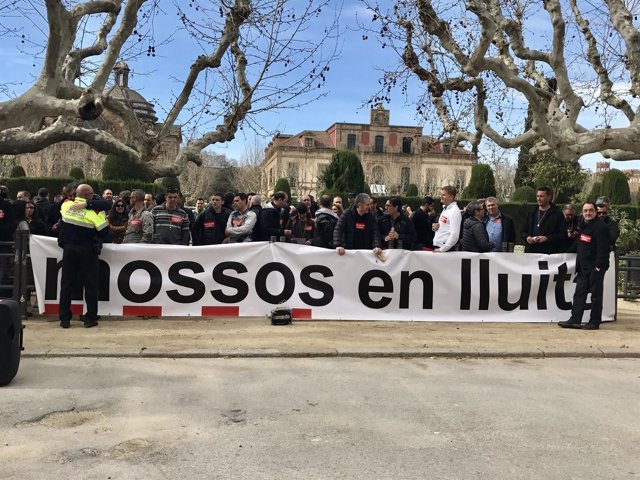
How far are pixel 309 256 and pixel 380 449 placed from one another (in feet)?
16.2

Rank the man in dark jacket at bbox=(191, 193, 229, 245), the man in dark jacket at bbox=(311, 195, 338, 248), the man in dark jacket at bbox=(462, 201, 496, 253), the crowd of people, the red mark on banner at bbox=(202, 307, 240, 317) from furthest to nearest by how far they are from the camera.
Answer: the man in dark jacket at bbox=(311, 195, 338, 248)
the man in dark jacket at bbox=(191, 193, 229, 245)
the man in dark jacket at bbox=(462, 201, 496, 253)
the red mark on banner at bbox=(202, 307, 240, 317)
the crowd of people

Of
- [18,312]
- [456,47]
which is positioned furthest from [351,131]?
[18,312]

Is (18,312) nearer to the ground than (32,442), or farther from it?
farther from it

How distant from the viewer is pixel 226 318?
896cm

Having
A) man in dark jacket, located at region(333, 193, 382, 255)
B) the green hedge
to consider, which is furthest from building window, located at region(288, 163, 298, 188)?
A: man in dark jacket, located at region(333, 193, 382, 255)

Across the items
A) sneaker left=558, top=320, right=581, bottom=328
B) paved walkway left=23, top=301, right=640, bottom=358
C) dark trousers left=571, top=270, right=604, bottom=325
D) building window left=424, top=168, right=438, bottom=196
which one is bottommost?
paved walkway left=23, top=301, right=640, bottom=358

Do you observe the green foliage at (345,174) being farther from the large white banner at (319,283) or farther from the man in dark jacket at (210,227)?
the large white banner at (319,283)

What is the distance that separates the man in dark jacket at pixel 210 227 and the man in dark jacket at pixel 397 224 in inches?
105

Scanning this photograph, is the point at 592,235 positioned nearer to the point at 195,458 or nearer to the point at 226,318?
the point at 226,318

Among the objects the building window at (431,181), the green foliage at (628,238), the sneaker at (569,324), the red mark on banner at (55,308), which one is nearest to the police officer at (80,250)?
the red mark on banner at (55,308)

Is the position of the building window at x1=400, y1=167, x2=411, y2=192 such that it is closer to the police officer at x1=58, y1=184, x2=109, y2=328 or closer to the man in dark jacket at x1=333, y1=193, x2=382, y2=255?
the man in dark jacket at x1=333, y1=193, x2=382, y2=255

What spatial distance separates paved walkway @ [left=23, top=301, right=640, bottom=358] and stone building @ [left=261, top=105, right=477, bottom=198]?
65.3 metres

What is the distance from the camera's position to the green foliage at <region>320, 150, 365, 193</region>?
43.8m

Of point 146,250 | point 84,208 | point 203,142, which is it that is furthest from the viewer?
point 203,142
